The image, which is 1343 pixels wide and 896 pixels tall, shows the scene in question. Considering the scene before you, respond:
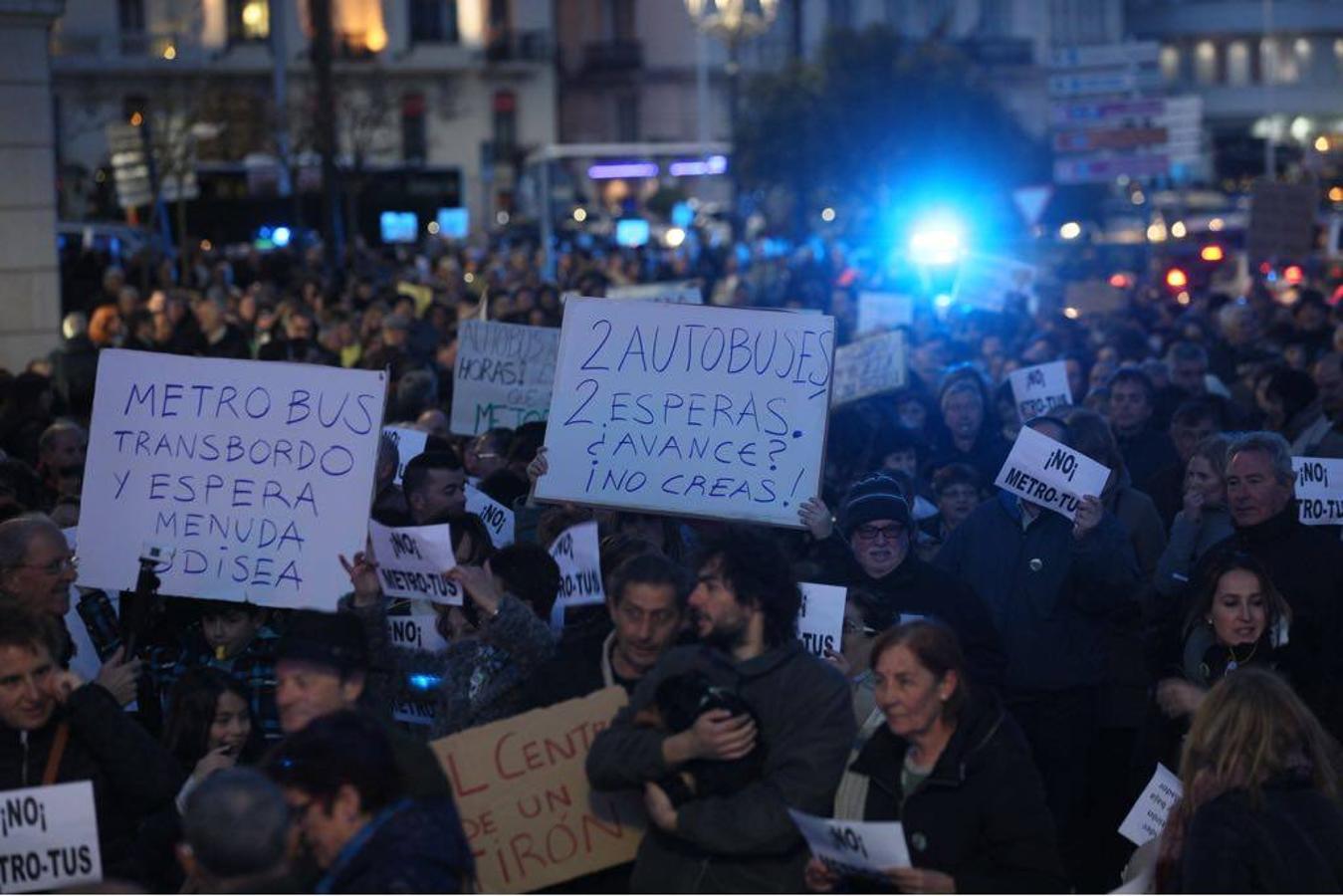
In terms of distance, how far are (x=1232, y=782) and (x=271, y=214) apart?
40.2 m

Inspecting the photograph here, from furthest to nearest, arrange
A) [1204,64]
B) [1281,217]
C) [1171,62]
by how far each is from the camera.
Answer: [1204,64]
[1171,62]
[1281,217]

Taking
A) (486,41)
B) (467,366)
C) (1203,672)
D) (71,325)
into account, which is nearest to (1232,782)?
(1203,672)

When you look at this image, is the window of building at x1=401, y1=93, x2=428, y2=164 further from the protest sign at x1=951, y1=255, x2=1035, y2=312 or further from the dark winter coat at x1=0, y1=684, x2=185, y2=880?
the dark winter coat at x1=0, y1=684, x2=185, y2=880

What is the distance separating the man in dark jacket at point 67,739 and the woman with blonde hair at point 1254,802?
2.41 m

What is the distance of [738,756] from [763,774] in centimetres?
16

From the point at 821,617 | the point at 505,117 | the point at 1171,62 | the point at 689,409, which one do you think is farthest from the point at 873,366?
the point at 1171,62

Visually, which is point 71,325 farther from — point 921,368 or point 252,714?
point 252,714

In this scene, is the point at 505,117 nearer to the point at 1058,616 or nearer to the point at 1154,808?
the point at 1058,616

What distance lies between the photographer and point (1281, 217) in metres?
22.5

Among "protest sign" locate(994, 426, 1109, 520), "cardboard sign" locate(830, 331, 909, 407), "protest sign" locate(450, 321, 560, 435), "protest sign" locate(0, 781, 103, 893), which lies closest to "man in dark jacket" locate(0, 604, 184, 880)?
"protest sign" locate(0, 781, 103, 893)

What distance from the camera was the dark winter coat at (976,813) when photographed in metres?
5.17

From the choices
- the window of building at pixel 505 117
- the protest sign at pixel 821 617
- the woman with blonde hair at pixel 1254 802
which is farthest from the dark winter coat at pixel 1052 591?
the window of building at pixel 505 117

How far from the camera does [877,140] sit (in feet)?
180

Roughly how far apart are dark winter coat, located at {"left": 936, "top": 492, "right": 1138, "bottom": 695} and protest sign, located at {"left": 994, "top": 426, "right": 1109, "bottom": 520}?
113 millimetres
